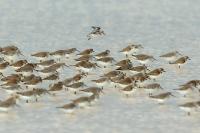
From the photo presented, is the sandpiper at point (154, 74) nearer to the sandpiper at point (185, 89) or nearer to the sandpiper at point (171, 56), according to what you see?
the sandpiper at point (185, 89)

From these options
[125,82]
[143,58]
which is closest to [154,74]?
[125,82]

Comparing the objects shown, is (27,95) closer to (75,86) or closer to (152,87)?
(75,86)

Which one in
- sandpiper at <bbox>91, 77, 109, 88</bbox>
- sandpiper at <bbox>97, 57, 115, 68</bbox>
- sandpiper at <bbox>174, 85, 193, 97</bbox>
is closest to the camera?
sandpiper at <bbox>174, 85, 193, 97</bbox>

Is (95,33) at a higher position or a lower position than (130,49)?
higher

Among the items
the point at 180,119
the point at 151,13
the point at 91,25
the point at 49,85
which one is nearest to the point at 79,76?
the point at 49,85

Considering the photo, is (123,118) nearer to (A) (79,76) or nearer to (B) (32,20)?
(A) (79,76)

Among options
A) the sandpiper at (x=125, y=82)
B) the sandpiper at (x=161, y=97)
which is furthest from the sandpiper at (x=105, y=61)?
the sandpiper at (x=161, y=97)

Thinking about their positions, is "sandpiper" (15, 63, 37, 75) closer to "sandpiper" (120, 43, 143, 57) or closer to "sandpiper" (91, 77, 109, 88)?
"sandpiper" (91, 77, 109, 88)

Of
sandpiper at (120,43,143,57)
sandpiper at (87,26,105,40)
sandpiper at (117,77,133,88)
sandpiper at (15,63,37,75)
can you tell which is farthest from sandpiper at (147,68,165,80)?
sandpiper at (87,26,105,40)
